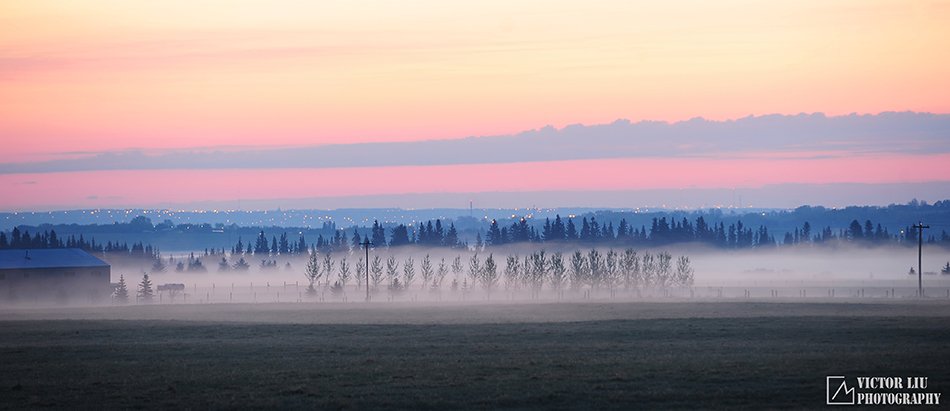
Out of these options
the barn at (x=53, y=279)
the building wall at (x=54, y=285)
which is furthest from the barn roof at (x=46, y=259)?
the building wall at (x=54, y=285)

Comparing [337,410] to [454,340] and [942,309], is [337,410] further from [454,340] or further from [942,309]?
[942,309]

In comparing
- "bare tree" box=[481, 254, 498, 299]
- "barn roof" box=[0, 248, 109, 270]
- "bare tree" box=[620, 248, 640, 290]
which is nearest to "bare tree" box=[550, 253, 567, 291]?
"bare tree" box=[481, 254, 498, 299]

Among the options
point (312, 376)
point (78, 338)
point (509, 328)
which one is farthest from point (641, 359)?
point (78, 338)

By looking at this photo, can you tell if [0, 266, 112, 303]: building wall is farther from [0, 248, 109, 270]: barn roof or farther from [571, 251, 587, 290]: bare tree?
[571, 251, 587, 290]: bare tree

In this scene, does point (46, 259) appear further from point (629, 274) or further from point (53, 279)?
point (629, 274)

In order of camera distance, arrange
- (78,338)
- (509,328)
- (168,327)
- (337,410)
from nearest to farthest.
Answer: (337,410) < (78,338) < (509,328) < (168,327)

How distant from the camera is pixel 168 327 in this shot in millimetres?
68375

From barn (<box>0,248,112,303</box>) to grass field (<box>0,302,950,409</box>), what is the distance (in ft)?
281

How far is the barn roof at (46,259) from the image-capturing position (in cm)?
15138

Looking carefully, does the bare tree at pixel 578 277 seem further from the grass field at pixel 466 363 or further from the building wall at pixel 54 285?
the grass field at pixel 466 363

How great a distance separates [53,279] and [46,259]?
17.4 feet

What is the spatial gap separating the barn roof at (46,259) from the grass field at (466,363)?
8943 cm

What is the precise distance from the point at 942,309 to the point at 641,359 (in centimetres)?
4984

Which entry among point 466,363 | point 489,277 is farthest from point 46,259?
point 466,363
